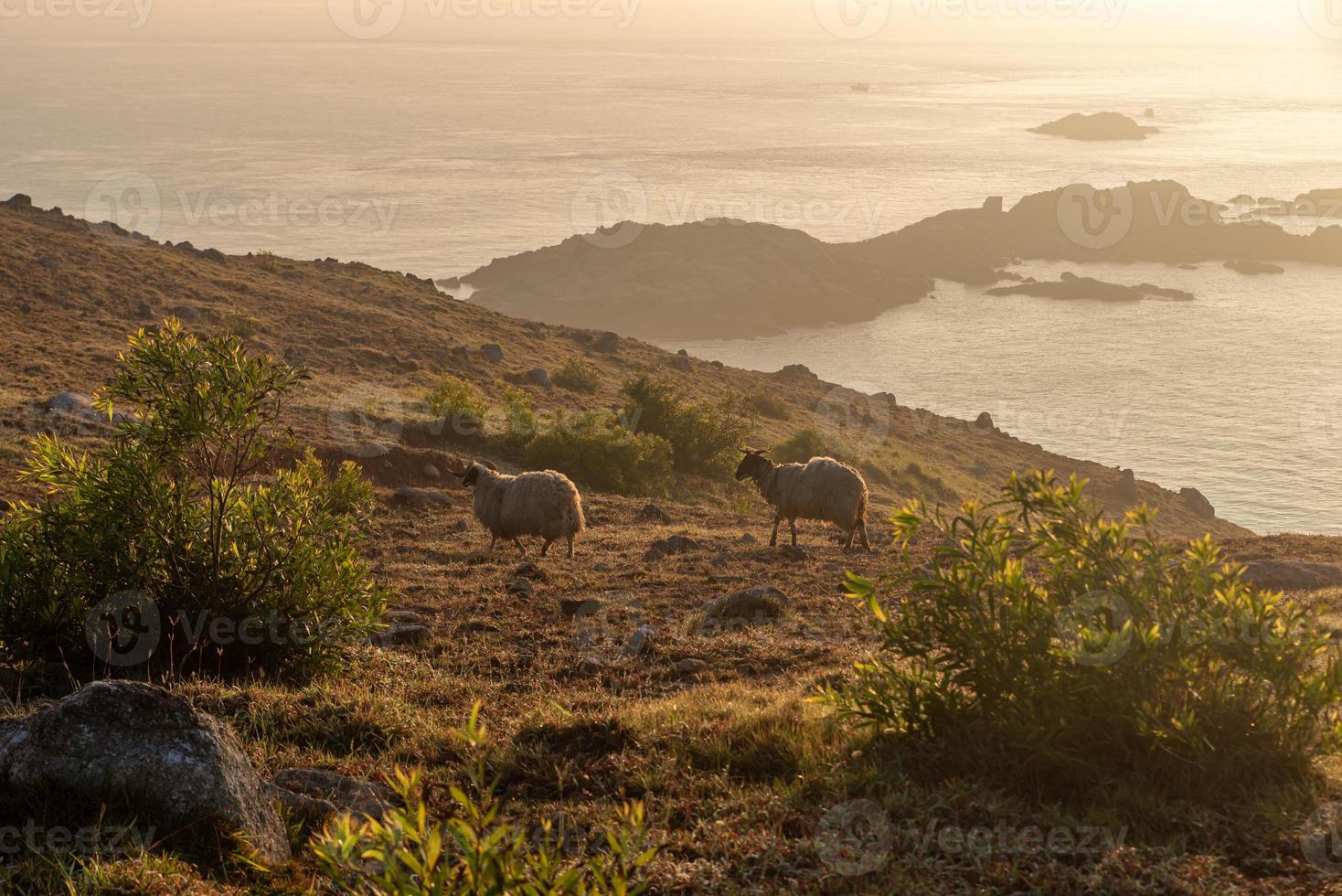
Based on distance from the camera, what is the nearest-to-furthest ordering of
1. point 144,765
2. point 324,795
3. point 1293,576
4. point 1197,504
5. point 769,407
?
point 144,765 < point 324,795 < point 1293,576 < point 769,407 < point 1197,504

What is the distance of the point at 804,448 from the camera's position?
46.6 metres

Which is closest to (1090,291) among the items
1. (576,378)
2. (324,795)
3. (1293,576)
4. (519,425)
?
(576,378)

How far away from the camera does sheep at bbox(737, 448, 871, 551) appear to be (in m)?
21.0

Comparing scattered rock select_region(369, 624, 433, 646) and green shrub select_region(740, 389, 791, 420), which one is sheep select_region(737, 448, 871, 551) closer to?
scattered rock select_region(369, 624, 433, 646)

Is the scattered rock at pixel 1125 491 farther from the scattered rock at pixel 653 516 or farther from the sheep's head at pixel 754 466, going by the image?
the sheep's head at pixel 754 466

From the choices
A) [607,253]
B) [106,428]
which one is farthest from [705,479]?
[607,253]

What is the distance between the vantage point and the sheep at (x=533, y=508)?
19000 millimetres

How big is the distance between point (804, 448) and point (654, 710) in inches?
1516

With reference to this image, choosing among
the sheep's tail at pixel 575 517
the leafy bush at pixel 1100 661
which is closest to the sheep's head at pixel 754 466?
the sheep's tail at pixel 575 517

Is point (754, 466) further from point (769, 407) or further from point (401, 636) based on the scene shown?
point (769, 407)

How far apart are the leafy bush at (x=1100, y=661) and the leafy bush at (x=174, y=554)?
20.2ft

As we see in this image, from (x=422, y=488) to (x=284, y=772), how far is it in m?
18.7

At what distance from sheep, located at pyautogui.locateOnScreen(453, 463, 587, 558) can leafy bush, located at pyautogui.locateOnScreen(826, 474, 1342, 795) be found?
12192mm

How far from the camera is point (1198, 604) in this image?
6.72m
